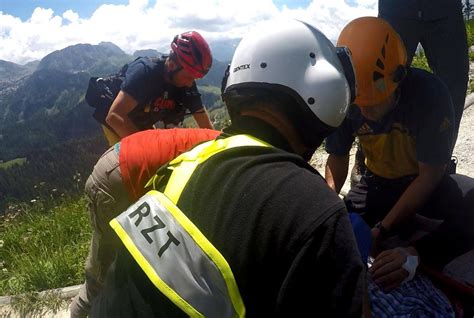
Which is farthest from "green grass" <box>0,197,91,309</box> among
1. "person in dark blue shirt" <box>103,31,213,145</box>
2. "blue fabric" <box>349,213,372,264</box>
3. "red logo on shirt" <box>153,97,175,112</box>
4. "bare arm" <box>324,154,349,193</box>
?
"blue fabric" <box>349,213,372,264</box>

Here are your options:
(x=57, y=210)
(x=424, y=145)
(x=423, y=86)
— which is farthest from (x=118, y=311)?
(x=57, y=210)

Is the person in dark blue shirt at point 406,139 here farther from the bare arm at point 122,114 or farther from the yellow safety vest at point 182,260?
the bare arm at point 122,114

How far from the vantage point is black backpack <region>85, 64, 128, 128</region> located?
536cm

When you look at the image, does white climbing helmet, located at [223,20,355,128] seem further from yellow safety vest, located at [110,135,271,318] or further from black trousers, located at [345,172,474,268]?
black trousers, located at [345,172,474,268]

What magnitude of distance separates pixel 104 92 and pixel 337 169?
3.16 m

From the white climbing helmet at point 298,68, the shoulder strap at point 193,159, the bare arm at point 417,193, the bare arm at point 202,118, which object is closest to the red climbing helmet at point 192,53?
the bare arm at point 202,118

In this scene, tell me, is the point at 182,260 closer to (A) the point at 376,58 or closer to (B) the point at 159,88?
(A) the point at 376,58

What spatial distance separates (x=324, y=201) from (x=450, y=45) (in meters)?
3.23

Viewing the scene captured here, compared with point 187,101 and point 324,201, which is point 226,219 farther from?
point 187,101

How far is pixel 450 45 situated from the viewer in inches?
151

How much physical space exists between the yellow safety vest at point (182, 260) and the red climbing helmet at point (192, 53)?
12.4 ft

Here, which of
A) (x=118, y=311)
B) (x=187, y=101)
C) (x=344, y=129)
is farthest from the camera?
(x=187, y=101)

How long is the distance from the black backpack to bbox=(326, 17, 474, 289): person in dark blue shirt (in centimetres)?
309

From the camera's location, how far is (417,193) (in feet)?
9.53
